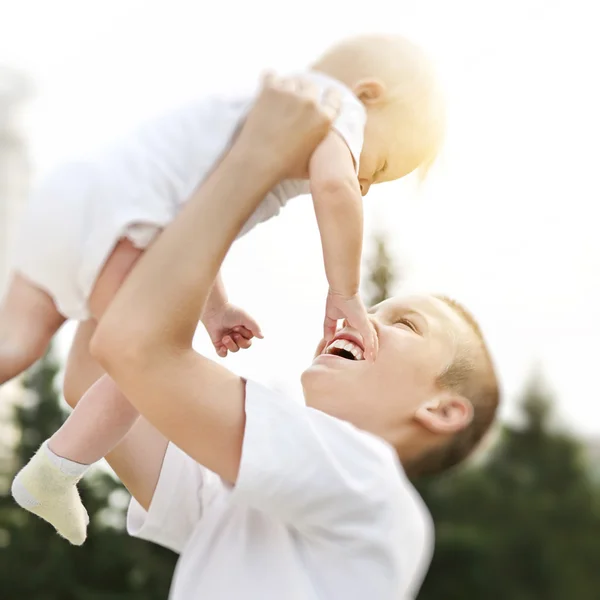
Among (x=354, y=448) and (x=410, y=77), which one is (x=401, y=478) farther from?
(x=410, y=77)

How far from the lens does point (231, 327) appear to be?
181 cm

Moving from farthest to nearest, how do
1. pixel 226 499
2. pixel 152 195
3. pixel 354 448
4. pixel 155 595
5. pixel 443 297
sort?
pixel 155 595
pixel 443 297
pixel 226 499
pixel 354 448
pixel 152 195

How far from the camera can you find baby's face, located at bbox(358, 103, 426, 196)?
162 centimetres

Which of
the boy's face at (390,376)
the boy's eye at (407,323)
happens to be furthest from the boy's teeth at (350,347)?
the boy's eye at (407,323)

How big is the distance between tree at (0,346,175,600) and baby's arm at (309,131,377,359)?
8.58 metres

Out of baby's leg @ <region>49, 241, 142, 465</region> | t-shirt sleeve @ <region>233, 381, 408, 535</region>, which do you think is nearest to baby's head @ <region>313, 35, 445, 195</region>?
t-shirt sleeve @ <region>233, 381, 408, 535</region>

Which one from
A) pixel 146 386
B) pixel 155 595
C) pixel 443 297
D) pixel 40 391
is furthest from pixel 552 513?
pixel 146 386

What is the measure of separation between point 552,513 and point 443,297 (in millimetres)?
8728

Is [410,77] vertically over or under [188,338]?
over

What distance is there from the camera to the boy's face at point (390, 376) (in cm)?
175

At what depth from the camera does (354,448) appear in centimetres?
155

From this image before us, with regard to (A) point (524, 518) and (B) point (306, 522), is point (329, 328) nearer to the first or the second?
(B) point (306, 522)

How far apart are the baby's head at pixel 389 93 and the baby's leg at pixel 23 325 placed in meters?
0.51

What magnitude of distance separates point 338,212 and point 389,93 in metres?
Result: 0.26
